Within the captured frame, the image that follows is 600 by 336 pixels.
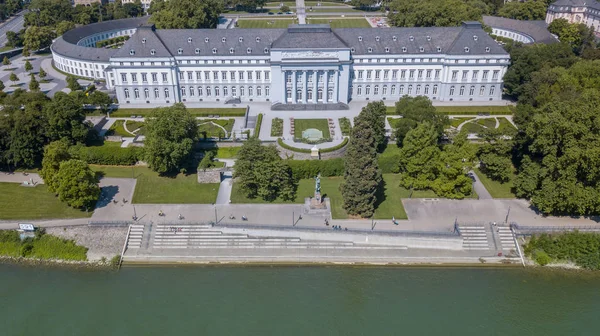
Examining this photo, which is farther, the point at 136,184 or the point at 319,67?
the point at 319,67

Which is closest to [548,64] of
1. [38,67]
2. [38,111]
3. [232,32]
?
[232,32]

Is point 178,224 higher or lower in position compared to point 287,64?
lower

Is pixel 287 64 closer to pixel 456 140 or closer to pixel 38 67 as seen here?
pixel 456 140

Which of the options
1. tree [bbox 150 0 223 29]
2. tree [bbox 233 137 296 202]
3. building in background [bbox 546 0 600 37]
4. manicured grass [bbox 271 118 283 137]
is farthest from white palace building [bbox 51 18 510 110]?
building in background [bbox 546 0 600 37]

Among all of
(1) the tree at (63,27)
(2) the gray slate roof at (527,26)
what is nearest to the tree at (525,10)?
(2) the gray slate roof at (527,26)

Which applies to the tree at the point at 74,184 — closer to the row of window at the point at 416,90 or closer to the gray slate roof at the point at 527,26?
the row of window at the point at 416,90

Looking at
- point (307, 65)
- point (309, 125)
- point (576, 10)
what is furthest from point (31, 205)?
point (576, 10)

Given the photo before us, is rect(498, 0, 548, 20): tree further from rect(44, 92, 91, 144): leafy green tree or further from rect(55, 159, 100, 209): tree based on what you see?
rect(55, 159, 100, 209): tree
